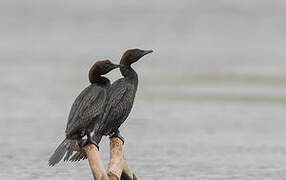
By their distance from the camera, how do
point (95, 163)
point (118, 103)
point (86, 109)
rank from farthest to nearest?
point (118, 103) → point (86, 109) → point (95, 163)

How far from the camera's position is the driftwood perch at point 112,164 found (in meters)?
12.1

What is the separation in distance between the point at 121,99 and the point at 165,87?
12.5m

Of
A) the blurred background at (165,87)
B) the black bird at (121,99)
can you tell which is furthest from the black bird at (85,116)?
the blurred background at (165,87)

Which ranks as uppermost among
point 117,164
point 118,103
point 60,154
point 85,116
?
point 118,103

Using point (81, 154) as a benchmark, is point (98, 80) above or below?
above

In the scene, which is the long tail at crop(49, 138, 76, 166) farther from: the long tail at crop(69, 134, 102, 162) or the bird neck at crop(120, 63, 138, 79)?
the bird neck at crop(120, 63, 138, 79)

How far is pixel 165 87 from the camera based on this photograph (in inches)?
993

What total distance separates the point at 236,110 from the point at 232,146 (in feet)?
13.2

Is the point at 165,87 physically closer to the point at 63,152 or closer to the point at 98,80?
the point at 98,80

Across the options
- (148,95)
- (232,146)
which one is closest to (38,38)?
(148,95)

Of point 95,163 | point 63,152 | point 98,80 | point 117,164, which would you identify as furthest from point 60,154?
point 98,80

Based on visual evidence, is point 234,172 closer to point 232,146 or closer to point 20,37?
point 232,146

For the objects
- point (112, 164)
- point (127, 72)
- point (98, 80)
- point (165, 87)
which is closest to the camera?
point (112, 164)

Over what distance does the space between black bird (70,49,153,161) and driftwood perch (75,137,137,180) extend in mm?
166
